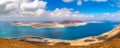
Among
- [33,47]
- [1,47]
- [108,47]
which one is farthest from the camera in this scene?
[33,47]

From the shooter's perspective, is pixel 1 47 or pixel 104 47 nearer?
pixel 104 47

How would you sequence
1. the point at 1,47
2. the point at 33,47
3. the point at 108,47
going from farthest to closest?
the point at 33,47 → the point at 1,47 → the point at 108,47

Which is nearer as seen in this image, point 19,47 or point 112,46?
point 112,46

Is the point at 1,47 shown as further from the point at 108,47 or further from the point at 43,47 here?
the point at 108,47

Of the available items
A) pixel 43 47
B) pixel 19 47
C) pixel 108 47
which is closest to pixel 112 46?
pixel 108 47

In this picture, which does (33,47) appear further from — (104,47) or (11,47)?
(104,47)

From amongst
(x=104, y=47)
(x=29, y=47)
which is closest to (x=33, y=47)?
(x=29, y=47)

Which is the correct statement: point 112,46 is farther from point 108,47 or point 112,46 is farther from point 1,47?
point 1,47
